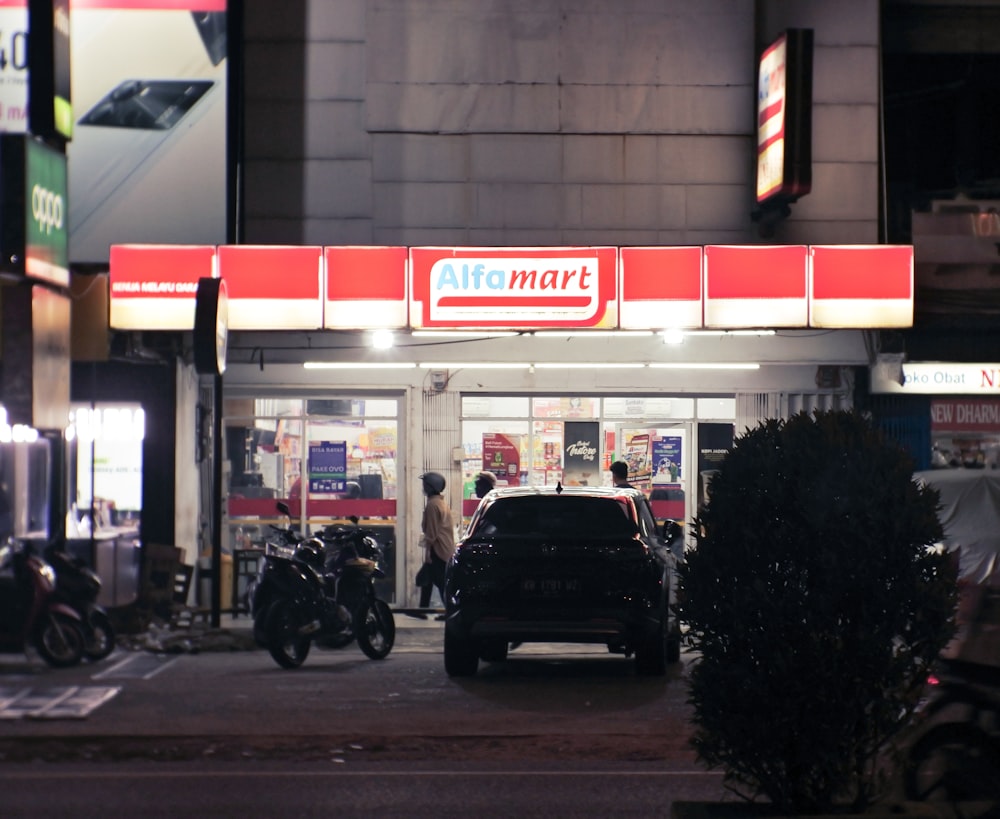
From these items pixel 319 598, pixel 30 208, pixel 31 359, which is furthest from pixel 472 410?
pixel 30 208

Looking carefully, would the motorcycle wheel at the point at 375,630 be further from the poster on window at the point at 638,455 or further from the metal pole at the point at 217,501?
the poster on window at the point at 638,455

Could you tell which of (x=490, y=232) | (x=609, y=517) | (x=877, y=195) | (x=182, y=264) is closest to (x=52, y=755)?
(x=609, y=517)

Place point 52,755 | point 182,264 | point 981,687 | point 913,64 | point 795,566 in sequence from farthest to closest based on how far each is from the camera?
point 913,64
point 182,264
point 52,755
point 981,687
point 795,566

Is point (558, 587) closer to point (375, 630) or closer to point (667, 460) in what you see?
point (375, 630)

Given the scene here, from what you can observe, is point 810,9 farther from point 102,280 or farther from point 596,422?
point 102,280

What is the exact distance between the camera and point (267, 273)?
16094 mm

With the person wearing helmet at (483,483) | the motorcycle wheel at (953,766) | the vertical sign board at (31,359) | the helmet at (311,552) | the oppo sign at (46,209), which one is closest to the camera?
the motorcycle wheel at (953,766)

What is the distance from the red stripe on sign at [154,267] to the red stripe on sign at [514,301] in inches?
108

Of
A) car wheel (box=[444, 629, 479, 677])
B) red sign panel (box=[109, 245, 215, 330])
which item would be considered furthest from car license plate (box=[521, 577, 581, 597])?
red sign panel (box=[109, 245, 215, 330])

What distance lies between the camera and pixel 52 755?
9430 millimetres

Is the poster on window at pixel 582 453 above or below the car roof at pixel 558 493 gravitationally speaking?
above

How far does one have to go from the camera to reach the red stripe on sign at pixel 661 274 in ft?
52.6

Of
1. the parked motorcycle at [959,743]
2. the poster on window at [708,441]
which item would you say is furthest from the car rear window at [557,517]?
the parked motorcycle at [959,743]

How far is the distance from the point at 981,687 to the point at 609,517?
6786mm
